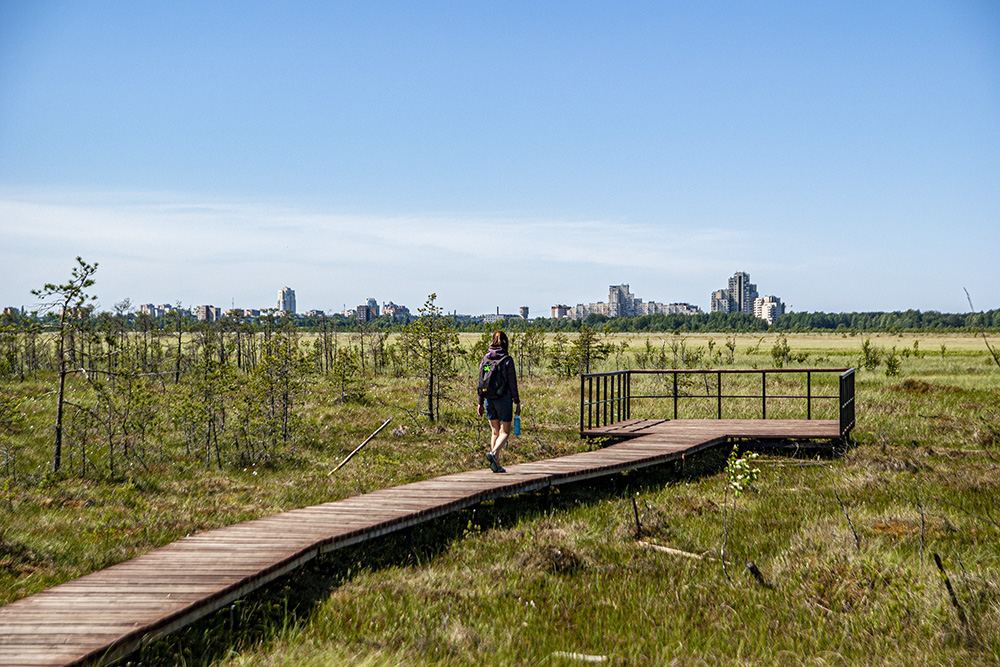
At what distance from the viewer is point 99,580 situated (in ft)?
18.7

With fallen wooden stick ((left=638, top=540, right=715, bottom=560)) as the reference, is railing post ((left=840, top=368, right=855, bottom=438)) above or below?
above

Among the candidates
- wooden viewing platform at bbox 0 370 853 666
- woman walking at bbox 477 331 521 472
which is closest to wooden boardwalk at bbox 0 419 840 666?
wooden viewing platform at bbox 0 370 853 666

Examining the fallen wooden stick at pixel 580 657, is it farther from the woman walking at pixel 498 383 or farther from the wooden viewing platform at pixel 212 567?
the woman walking at pixel 498 383

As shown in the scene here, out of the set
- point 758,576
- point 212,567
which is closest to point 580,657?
point 758,576

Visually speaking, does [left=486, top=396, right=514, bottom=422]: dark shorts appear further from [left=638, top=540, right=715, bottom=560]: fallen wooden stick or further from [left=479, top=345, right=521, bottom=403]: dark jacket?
[left=638, top=540, right=715, bottom=560]: fallen wooden stick

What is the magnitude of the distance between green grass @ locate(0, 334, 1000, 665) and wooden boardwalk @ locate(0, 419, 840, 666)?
0.95ft

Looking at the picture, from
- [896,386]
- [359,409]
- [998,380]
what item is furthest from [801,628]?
[998,380]

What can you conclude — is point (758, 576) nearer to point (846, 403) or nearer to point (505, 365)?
point (505, 365)

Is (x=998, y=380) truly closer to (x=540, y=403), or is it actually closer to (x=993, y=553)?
(x=540, y=403)

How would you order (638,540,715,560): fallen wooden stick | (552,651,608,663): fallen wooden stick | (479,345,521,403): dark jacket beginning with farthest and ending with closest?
(479,345,521,403): dark jacket → (638,540,715,560): fallen wooden stick → (552,651,608,663): fallen wooden stick

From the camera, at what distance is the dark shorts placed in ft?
32.4

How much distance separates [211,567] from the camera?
5.96m

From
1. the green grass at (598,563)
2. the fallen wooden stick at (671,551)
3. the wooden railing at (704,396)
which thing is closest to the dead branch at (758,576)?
the green grass at (598,563)

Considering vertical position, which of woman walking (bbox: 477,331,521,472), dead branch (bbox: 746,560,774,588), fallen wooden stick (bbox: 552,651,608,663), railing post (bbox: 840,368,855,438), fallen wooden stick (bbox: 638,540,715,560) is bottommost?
fallen wooden stick (bbox: 552,651,608,663)
